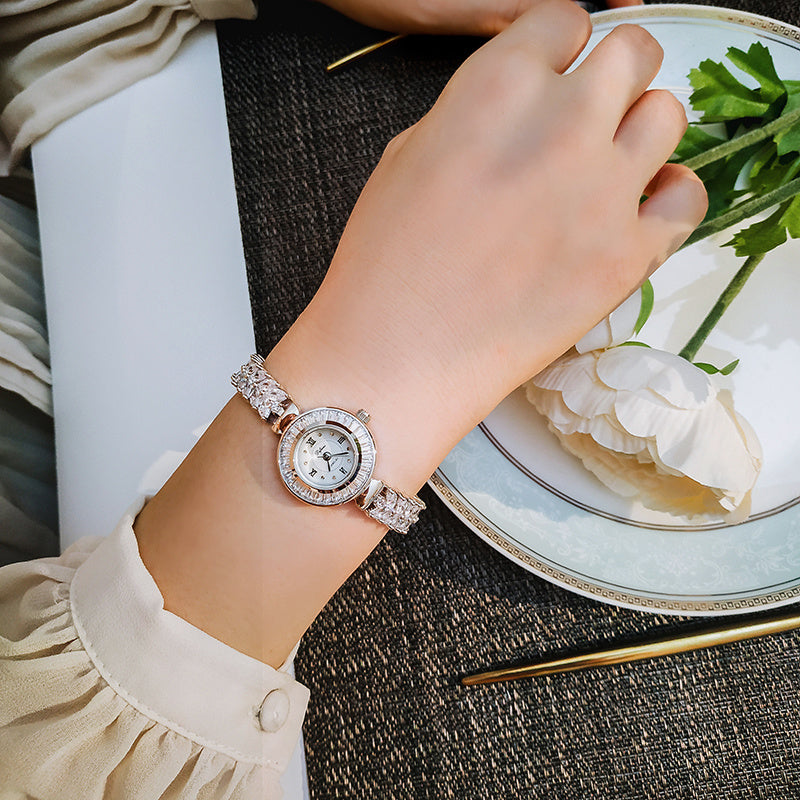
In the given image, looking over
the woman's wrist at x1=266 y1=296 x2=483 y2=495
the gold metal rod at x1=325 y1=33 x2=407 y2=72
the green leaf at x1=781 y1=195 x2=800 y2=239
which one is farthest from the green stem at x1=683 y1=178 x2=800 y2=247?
the gold metal rod at x1=325 y1=33 x2=407 y2=72

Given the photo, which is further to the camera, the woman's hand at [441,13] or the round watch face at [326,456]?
the woman's hand at [441,13]

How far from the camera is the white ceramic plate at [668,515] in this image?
1.14 feet

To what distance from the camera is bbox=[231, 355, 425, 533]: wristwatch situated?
0.26m

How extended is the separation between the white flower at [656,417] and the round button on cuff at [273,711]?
0.19 meters

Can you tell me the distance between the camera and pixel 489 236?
0.88ft

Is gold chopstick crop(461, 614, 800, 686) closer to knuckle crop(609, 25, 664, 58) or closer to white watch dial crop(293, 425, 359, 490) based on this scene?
white watch dial crop(293, 425, 359, 490)

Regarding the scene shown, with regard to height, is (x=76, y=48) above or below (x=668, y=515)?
above

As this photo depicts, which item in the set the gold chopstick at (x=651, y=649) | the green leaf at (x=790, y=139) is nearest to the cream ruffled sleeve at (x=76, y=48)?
the green leaf at (x=790, y=139)

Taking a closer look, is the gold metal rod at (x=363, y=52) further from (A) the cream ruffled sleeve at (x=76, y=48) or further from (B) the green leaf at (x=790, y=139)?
(B) the green leaf at (x=790, y=139)

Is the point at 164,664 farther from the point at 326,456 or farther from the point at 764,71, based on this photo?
the point at 764,71

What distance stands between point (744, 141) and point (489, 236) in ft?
0.56

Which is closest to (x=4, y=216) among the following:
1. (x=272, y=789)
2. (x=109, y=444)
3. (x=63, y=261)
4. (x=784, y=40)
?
(x=63, y=261)

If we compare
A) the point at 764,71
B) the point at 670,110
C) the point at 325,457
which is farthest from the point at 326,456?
the point at 764,71

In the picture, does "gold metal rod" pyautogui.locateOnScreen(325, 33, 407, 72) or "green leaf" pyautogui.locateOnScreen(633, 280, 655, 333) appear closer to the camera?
"green leaf" pyautogui.locateOnScreen(633, 280, 655, 333)
